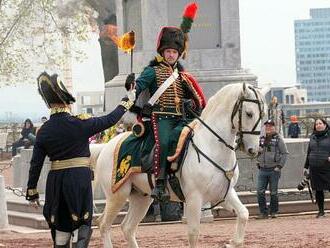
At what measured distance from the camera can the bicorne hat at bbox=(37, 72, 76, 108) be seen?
31.8 ft

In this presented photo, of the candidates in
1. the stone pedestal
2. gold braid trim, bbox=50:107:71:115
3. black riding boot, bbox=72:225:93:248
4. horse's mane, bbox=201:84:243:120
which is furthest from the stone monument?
black riding boot, bbox=72:225:93:248

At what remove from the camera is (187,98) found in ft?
38.8

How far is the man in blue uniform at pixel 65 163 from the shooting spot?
964 cm

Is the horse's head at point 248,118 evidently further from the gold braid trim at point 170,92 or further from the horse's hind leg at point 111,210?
the horse's hind leg at point 111,210

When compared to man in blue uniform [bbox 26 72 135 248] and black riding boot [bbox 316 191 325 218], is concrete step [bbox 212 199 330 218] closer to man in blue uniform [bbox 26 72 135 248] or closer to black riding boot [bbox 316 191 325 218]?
black riding boot [bbox 316 191 325 218]

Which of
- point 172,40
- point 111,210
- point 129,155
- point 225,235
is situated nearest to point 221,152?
point 129,155

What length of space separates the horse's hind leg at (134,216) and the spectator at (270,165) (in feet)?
19.7

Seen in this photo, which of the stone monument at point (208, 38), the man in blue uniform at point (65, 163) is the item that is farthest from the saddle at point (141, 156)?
the stone monument at point (208, 38)

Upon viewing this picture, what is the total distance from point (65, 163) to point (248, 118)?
7.70 ft

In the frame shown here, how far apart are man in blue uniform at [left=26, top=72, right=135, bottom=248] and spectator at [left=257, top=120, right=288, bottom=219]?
8530 mm

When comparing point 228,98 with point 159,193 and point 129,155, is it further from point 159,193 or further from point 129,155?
point 129,155

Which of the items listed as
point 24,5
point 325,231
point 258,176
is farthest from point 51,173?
point 24,5

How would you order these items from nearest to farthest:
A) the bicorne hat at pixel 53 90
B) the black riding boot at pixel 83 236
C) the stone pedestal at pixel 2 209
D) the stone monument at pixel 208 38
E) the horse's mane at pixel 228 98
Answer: the black riding boot at pixel 83 236, the bicorne hat at pixel 53 90, the horse's mane at pixel 228 98, the stone pedestal at pixel 2 209, the stone monument at pixel 208 38

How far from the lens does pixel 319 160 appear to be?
59.3ft
